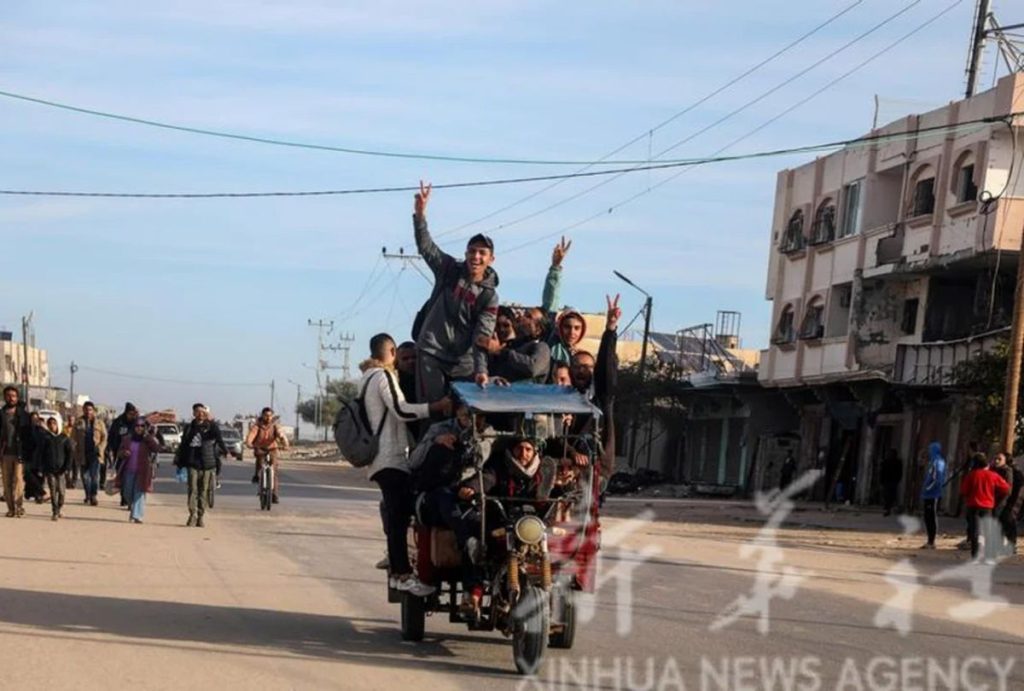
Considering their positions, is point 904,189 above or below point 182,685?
above

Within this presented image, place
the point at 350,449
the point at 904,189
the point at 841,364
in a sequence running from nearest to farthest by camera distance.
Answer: the point at 350,449 < the point at 904,189 < the point at 841,364

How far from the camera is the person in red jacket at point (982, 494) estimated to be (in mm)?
22516

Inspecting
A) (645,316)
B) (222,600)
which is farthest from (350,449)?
(645,316)

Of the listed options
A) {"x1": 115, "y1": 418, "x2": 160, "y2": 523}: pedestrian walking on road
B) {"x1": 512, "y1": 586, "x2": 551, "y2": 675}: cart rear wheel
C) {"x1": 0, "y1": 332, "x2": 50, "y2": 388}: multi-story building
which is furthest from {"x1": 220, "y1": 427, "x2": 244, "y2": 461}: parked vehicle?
{"x1": 512, "y1": 586, "x2": 551, "y2": 675}: cart rear wheel

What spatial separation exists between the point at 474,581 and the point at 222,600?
3.77 metres

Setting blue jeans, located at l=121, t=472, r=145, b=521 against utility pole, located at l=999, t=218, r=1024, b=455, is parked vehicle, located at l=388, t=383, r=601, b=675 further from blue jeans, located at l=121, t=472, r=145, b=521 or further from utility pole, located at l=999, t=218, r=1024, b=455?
utility pole, located at l=999, t=218, r=1024, b=455

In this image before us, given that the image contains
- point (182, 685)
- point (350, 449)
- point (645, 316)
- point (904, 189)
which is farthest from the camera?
point (645, 316)

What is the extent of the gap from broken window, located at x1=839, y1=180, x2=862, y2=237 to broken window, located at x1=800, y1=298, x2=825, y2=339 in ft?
9.14

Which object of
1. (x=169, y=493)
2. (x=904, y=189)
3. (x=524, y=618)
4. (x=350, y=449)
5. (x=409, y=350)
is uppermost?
(x=904, y=189)

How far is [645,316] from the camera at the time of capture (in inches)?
Answer: 2213

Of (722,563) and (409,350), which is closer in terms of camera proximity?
(409,350)

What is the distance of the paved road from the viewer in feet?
29.5

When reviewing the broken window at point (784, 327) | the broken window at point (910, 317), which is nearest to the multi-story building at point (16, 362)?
the broken window at point (784, 327)

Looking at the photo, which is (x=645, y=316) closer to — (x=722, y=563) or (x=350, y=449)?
(x=722, y=563)
